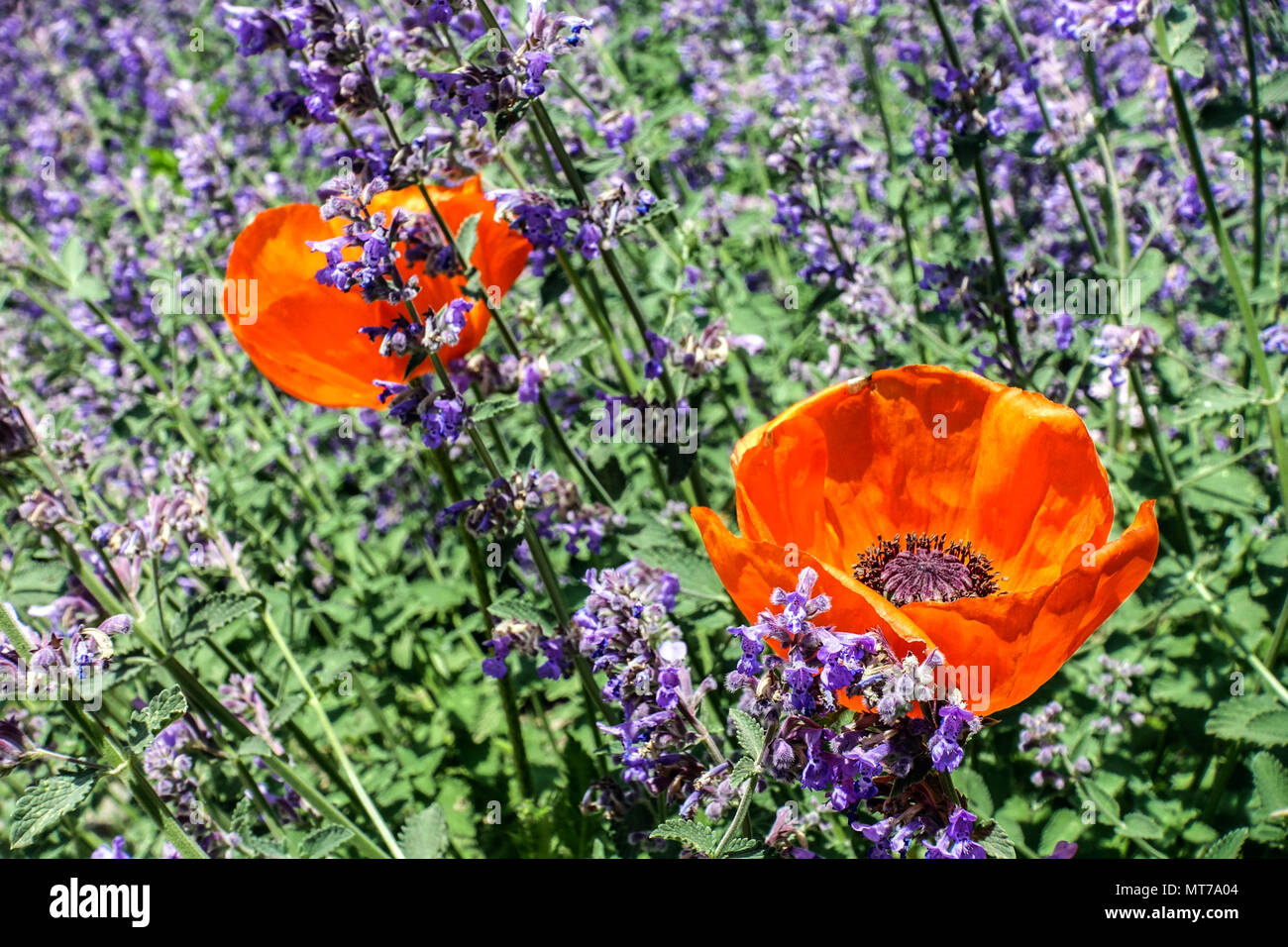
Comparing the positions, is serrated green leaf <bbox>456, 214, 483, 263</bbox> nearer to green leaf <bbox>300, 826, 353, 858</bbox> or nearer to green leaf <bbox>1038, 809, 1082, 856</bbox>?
green leaf <bbox>300, 826, 353, 858</bbox>

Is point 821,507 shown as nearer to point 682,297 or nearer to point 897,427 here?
point 897,427

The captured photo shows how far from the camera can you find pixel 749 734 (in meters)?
1.64

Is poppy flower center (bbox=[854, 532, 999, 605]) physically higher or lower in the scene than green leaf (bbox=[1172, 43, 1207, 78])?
lower

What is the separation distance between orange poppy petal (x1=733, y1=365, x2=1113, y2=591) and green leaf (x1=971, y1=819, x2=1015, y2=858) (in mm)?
404

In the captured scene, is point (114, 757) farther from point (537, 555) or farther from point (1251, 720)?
point (1251, 720)

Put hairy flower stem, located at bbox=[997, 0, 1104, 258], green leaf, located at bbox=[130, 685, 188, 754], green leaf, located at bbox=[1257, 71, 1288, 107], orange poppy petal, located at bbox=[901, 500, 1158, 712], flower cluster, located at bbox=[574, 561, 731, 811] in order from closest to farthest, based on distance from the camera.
Answer: orange poppy petal, located at bbox=[901, 500, 1158, 712]
flower cluster, located at bbox=[574, 561, 731, 811]
green leaf, located at bbox=[130, 685, 188, 754]
green leaf, located at bbox=[1257, 71, 1288, 107]
hairy flower stem, located at bbox=[997, 0, 1104, 258]

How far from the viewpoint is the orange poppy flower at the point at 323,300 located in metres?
2.06

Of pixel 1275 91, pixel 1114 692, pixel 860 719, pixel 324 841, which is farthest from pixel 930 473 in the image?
pixel 1275 91

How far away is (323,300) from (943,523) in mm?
1332

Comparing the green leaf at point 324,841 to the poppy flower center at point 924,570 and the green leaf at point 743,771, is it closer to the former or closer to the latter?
the green leaf at point 743,771

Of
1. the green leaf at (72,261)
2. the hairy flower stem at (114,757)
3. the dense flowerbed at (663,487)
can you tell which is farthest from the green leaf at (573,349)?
the green leaf at (72,261)

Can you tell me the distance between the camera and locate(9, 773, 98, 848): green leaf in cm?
186

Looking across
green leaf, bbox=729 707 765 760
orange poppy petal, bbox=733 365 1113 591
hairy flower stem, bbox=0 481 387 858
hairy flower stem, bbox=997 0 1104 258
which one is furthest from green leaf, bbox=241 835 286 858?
hairy flower stem, bbox=997 0 1104 258
